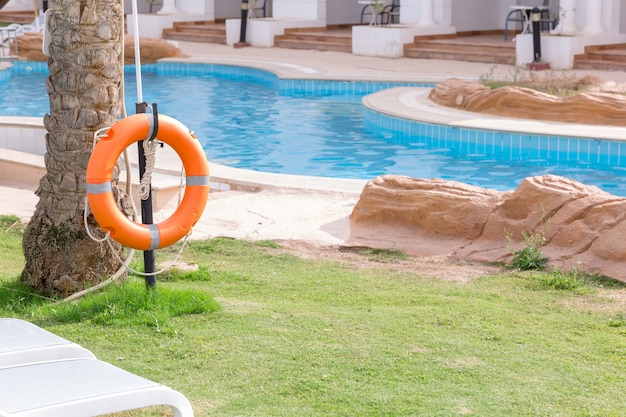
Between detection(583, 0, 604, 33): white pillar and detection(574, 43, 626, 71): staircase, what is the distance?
30 centimetres

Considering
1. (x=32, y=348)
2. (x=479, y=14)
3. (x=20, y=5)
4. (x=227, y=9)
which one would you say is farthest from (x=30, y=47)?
(x=32, y=348)

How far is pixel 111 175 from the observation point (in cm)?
420

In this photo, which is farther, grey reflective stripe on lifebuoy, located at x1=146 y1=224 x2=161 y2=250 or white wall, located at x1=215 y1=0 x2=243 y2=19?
white wall, located at x1=215 y1=0 x2=243 y2=19

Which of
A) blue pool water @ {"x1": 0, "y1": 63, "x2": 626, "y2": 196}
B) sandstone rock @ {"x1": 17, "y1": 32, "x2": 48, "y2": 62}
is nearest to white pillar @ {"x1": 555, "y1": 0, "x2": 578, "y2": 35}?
blue pool water @ {"x1": 0, "y1": 63, "x2": 626, "y2": 196}

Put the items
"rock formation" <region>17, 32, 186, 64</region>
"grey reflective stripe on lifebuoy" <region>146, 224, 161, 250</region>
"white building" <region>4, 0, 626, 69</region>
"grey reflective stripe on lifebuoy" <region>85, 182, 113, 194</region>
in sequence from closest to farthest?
"grey reflective stripe on lifebuoy" <region>85, 182, 113, 194</region> → "grey reflective stripe on lifebuoy" <region>146, 224, 161, 250</region> → "white building" <region>4, 0, 626, 69</region> → "rock formation" <region>17, 32, 186, 64</region>

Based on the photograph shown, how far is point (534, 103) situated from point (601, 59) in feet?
15.7

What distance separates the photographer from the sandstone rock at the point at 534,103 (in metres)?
10.8

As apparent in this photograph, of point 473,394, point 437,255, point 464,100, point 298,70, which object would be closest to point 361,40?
point 298,70

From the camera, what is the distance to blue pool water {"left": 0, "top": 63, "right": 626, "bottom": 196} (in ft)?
32.4

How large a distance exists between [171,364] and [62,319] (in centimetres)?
81

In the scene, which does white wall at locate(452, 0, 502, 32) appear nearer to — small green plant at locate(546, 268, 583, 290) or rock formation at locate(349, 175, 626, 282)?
rock formation at locate(349, 175, 626, 282)

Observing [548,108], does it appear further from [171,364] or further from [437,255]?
[171,364]

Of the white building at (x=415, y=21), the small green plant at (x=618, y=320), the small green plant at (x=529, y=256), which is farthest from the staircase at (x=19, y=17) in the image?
the small green plant at (x=618, y=320)

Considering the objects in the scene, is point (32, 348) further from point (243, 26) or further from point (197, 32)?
point (197, 32)
